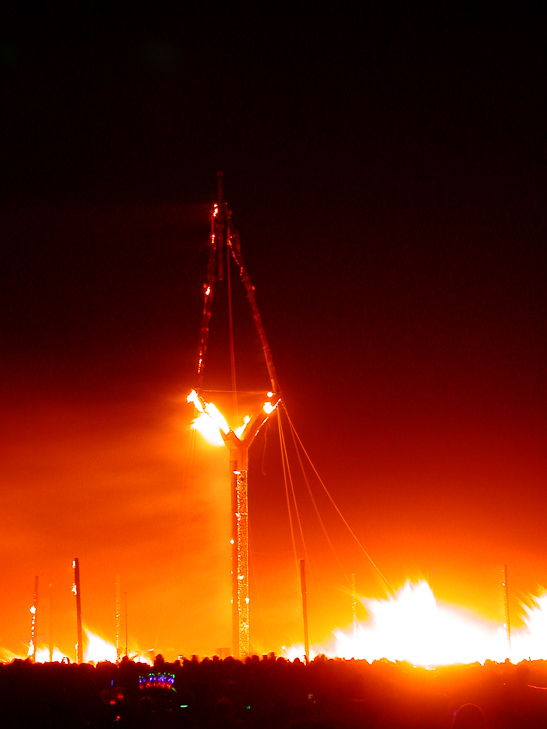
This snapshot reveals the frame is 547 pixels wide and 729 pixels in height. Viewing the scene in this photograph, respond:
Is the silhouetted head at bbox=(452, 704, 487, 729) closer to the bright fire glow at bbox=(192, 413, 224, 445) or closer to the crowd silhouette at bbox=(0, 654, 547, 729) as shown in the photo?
the crowd silhouette at bbox=(0, 654, 547, 729)

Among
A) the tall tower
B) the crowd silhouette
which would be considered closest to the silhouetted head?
the crowd silhouette

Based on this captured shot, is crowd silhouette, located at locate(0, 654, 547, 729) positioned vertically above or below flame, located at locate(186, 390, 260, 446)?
below

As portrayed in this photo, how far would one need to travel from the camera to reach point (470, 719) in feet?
46.9

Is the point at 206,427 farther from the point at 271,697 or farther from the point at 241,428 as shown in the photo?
the point at 271,697

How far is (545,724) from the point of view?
17328 millimetres

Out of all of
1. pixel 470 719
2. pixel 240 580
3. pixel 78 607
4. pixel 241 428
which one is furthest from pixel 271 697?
pixel 78 607

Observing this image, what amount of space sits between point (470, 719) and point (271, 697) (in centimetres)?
620

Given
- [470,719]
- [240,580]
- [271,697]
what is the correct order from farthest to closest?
[240,580] → [271,697] → [470,719]

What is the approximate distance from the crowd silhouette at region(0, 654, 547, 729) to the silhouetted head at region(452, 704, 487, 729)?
0.05 feet

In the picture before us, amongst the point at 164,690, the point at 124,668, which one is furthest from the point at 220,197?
the point at 164,690

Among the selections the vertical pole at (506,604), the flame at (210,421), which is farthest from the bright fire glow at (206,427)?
the vertical pole at (506,604)

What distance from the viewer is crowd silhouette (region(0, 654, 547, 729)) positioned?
16.9m

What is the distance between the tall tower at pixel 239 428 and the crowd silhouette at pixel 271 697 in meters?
14.4

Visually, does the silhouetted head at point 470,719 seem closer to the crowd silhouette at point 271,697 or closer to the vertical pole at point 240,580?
the crowd silhouette at point 271,697
